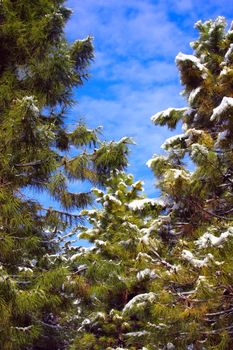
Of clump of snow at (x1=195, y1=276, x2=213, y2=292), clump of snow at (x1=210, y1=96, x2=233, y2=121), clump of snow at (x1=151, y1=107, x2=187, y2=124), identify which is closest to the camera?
→ clump of snow at (x1=195, y1=276, x2=213, y2=292)

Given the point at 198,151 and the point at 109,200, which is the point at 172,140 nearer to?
the point at 198,151

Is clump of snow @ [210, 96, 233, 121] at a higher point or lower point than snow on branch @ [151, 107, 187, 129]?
lower

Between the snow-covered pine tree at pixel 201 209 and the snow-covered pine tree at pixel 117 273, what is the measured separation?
0.51 metres

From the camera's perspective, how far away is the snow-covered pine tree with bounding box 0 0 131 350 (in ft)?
25.5

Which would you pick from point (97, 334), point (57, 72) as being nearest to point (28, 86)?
point (57, 72)

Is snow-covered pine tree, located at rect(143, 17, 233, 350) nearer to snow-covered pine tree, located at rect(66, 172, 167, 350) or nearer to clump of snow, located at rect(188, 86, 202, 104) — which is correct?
clump of snow, located at rect(188, 86, 202, 104)

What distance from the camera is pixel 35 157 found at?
863 centimetres

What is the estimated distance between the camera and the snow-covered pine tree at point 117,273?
29.1 feet

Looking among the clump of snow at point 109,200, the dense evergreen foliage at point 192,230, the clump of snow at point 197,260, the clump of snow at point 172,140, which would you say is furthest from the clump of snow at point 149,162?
the clump of snow at point 109,200

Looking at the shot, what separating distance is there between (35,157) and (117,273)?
303 cm

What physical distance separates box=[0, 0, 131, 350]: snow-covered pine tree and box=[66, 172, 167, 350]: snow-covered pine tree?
902mm

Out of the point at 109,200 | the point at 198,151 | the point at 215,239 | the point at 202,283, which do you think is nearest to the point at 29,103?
the point at 198,151

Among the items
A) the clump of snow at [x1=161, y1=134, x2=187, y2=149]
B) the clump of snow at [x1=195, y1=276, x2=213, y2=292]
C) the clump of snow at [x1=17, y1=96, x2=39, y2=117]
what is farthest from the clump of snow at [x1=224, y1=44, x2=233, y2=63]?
the clump of snow at [x1=195, y1=276, x2=213, y2=292]

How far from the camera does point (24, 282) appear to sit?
8242mm
